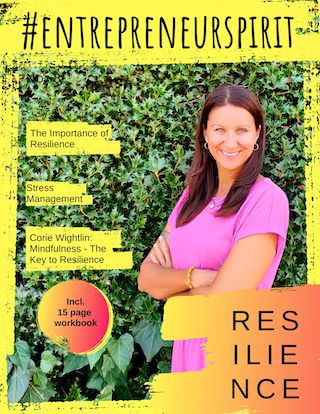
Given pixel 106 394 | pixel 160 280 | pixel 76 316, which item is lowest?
pixel 106 394

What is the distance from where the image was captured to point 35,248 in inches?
73.2

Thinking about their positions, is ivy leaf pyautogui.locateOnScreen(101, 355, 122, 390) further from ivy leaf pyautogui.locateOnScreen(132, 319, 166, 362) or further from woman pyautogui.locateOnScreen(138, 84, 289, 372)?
woman pyautogui.locateOnScreen(138, 84, 289, 372)

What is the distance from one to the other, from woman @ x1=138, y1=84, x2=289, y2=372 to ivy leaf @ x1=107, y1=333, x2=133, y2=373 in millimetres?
155

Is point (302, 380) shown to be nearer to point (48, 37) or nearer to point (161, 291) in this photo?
point (161, 291)

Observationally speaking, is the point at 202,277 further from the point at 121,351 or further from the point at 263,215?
the point at 121,351

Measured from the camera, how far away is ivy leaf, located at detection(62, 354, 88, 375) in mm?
1887

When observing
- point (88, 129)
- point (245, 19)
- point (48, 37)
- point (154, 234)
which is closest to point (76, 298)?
point (154, 234)

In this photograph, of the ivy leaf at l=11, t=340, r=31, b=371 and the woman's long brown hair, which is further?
the ivy leaf at l=11, t=340, r=31, b=371

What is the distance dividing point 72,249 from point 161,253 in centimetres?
27

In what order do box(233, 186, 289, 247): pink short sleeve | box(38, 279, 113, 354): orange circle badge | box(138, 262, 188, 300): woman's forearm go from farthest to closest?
box(38, 279, 113, 354): orange circle badge → box(138, 262, 188, 300): woman's forearm → box(233, 186, 289, 247): pink short sleeve

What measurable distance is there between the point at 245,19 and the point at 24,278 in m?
1.01

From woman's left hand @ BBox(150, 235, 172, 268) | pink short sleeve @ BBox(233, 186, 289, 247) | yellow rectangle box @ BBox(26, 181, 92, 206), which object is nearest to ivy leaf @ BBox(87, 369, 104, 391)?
woman's left hand @ BBox(150, 235, 172, 268)

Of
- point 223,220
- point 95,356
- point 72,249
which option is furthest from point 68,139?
point 95,356

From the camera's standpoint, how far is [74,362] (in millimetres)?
1895
